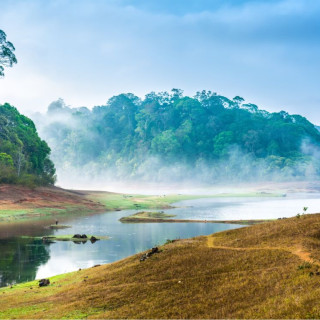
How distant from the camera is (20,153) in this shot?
4021 inches

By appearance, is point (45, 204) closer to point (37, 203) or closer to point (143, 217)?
point (37, 203)

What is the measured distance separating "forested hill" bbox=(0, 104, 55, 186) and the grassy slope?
245ft

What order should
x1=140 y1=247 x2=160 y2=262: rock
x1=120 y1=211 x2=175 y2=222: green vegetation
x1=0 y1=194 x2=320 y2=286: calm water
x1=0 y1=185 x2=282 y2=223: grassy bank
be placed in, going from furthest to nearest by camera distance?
x1=0 y1=185 x2=282 y2=223: grassy bank < x1=120 y1=211 x2=175 y2=222: green vegetation < x1=0 y1=194 x2=320 y2=286: calm water < x1=140 y1=247 x2=160 y2=262: rock

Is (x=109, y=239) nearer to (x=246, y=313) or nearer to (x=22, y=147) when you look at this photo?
(x=246, y=313)

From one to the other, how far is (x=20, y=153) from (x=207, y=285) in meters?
93.7

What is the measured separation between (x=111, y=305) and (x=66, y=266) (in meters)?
21.7

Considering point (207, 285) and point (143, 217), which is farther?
point (143, 217)

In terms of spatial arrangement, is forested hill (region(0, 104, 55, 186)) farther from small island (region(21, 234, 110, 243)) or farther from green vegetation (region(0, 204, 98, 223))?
small island (region(21, 234, 110, 243))

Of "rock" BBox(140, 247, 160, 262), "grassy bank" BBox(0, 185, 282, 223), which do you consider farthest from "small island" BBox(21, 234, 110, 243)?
"rock" BBox(140, 247, 160, 262)

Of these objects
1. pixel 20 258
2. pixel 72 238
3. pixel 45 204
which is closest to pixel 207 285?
pixel 20 258

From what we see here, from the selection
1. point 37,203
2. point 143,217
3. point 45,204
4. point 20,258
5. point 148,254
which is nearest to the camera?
point 148,254

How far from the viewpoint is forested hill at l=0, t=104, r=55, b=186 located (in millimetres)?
93938

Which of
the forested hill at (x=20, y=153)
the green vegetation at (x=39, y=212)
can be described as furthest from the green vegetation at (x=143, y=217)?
the forested hill at (x=20, y=153)

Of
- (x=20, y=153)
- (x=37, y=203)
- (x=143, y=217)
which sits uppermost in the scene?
(x=20, y=153)
